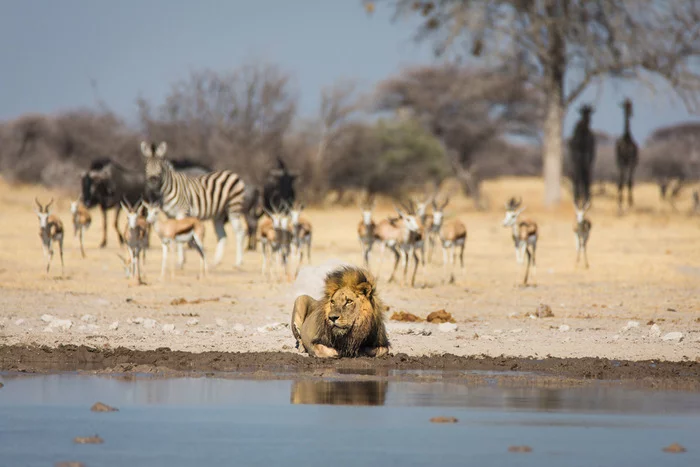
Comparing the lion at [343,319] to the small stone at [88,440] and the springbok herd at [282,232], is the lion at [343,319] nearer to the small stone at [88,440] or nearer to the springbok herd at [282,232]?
the small stone at [88,440]

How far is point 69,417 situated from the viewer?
788cm

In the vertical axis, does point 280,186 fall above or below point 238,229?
above

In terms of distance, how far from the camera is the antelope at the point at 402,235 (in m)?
19.8

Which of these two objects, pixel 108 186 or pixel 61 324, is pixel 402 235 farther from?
pixel 108 186

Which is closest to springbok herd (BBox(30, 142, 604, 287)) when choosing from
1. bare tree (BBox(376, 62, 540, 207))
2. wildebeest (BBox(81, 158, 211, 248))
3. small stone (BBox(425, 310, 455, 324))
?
wildebeest (BBox(81, 158, 211, 248))

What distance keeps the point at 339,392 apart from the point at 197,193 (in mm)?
15964

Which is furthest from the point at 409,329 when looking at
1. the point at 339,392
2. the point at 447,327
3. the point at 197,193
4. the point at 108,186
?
the point at 108,186

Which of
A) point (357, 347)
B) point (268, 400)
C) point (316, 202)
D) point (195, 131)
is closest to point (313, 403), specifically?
→ point (268, 400)

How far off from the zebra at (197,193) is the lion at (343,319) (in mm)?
12110

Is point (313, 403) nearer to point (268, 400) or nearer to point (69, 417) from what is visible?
point (268, 400)

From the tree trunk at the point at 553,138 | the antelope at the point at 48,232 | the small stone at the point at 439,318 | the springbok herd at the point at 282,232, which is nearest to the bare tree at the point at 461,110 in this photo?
the tree trunk at the point at 553,138

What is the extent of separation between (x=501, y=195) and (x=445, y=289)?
115 feet

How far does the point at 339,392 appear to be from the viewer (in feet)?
30.0

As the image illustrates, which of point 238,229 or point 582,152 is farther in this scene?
point 582,152
